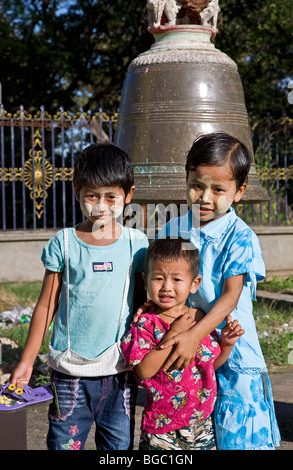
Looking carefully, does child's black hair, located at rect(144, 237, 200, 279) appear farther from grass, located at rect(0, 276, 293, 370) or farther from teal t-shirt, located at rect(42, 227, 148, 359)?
grass, located at rect(0, 276, 293, 370)

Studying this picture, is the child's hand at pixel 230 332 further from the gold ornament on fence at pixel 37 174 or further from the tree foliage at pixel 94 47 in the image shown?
the tree foliage at pixel 94 47

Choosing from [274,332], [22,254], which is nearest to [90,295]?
[274,332]

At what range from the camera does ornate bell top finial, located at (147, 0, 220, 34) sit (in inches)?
188

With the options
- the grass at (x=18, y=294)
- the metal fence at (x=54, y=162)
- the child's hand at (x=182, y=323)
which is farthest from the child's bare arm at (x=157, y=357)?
the metal fence at (x=54, y=162)

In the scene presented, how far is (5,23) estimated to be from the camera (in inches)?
503

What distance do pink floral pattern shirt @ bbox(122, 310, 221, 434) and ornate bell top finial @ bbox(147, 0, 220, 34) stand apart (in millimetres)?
3314

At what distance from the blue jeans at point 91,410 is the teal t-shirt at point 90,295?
112 millimetres

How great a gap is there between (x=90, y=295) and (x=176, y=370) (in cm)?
37

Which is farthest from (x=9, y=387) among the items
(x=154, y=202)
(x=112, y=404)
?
(x=154, y=202)

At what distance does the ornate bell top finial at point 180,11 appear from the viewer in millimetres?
4773

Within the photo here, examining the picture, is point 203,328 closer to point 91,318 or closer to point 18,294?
point 91,318

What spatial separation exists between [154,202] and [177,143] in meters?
0.47

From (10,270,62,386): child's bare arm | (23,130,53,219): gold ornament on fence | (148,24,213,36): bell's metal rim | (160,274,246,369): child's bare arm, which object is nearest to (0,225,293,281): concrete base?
(23,130,53,219): gold ornament on fence

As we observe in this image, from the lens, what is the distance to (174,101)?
191 inches
